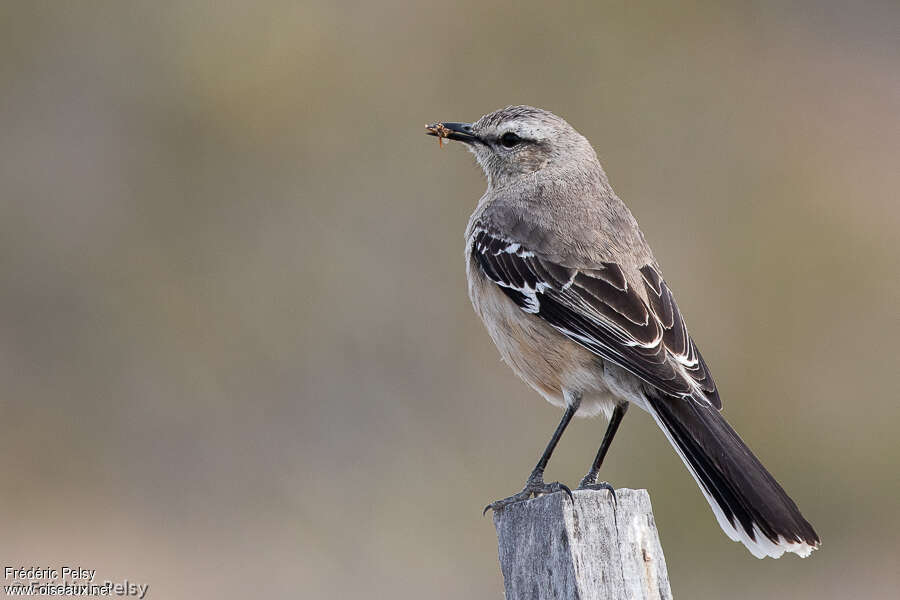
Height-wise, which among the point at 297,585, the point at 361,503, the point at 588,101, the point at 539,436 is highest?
the point at 588,101

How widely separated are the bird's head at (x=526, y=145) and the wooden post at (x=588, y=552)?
9.41 ft

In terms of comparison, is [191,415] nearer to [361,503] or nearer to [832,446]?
[361,503]

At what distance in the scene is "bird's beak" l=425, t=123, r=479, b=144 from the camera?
607 centimetres

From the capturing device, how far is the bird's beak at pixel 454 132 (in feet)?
19.9

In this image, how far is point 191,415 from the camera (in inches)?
372

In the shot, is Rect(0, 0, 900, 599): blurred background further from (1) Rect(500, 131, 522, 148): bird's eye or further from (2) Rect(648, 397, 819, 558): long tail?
(2) Rect(648, 397, 819, 558): long tail

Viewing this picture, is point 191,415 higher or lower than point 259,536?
higher

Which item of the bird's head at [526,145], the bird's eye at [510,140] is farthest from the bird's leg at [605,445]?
the bird's eye at [510,140]

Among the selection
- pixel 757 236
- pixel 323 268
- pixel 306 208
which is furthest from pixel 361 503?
pixel 757 236

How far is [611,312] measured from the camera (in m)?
4.72

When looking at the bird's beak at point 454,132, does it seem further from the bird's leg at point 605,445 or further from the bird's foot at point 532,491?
the bird's foot at point 532,491

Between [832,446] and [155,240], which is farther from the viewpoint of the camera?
[155,240]

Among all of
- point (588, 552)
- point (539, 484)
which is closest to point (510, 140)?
point (539, 484)

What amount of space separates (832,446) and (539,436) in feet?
8.51
